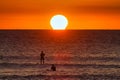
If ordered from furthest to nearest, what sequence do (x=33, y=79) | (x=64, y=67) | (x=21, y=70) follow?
(x=64, y=67) < (x=21, y=70) < (x=33, y=79)

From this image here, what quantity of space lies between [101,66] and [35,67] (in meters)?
8.97

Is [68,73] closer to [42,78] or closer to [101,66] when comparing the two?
[42,78]

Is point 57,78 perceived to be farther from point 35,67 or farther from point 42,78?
point 35,67

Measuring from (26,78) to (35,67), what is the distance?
9549mm

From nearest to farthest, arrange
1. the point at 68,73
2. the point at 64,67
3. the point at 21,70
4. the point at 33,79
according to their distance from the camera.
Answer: the point at 33,79 < the point at 68,73 < the point at 21,70 < the point at 64,67

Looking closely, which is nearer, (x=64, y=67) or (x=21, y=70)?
(x=21, y=70)

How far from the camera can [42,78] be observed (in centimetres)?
4047

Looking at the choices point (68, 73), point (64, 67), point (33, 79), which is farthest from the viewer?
point (64, 67)

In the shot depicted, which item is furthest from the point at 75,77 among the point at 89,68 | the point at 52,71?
the point at 89,68

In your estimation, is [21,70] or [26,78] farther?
[21,70]

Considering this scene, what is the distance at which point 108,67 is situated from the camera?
51.1 m

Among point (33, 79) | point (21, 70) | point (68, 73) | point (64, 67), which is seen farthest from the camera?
point (64, 67)

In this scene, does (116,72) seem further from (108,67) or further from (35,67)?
(35,67)

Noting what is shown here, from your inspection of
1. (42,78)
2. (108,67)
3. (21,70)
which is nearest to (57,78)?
(42,78)
